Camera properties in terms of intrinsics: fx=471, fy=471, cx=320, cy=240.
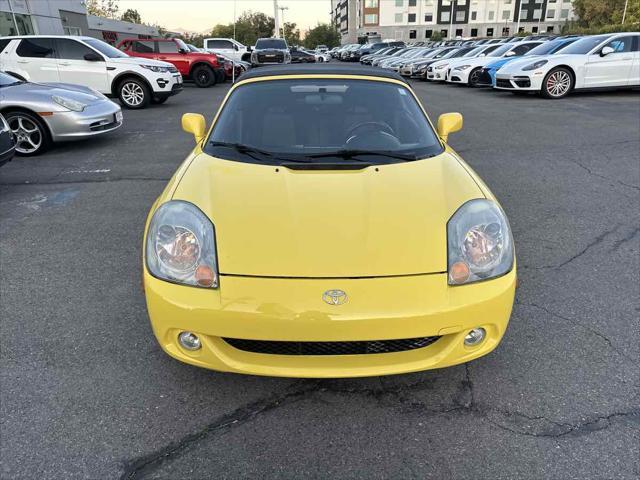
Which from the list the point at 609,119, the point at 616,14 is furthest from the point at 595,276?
the point at 616,14

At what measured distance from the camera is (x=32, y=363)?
2498 millimetres

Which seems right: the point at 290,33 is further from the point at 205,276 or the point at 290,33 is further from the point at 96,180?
the point at 205,276

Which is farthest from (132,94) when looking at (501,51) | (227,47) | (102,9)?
(102,9)

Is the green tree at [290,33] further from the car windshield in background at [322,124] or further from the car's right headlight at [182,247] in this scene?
the car's right headlight at [182,247]

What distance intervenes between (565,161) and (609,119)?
409cm

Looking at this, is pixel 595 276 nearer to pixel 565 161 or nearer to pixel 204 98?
pixel 565 161

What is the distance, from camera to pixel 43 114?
6875 mm

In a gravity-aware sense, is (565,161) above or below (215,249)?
below

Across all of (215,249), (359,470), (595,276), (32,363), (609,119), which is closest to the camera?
(359,470)

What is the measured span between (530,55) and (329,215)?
13.9 m

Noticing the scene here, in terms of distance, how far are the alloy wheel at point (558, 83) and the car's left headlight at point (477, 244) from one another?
11883mm

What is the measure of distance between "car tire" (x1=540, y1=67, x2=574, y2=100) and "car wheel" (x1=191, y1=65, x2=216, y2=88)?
11.8m

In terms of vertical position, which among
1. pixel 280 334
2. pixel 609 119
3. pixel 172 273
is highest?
pixel 172 273

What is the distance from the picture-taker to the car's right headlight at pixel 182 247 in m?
A: 2.07
